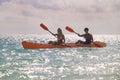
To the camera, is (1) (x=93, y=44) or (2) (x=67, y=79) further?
(1) (x=93, y=44)

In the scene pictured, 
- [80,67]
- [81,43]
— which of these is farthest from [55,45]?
[80,67]

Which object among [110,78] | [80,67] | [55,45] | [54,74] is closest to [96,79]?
[110,78]

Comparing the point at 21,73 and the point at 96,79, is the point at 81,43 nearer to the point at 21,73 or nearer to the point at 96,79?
the point at 21,73

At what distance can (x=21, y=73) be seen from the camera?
18.9 meters

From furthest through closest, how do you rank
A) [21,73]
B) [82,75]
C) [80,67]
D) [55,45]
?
[55,45] → [80,67] → [21,73] → [82,75]

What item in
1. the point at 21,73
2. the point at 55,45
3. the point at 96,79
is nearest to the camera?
the point at 96,79

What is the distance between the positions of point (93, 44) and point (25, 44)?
6559 millimetres

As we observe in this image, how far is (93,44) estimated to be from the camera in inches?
1308

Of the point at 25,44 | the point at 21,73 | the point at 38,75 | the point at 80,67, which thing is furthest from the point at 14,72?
the point at 25,44

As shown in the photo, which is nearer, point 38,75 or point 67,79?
point 67,79

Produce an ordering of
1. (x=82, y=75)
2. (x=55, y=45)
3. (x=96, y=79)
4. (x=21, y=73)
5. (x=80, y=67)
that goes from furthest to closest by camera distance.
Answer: (x=55, y=45) < (x=80, y=67) < (x=21, y=73) < (x=82, y=75) < (x=96, y=79)

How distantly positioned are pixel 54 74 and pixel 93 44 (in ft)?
51.0

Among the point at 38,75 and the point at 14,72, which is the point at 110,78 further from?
the point at 14,72

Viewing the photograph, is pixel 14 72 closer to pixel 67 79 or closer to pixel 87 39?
pixel 67 79
